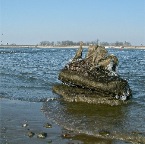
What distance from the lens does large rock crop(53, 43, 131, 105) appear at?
673 inches

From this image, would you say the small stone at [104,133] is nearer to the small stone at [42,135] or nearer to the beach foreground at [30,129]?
the beach foreground at [30,129]

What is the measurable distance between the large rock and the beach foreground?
10.8 ft

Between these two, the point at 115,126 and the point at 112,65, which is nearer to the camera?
the point at 115,126

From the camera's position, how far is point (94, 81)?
1745 centimetres

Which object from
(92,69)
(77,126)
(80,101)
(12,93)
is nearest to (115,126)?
(77,126)

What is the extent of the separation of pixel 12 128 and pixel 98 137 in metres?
3.04

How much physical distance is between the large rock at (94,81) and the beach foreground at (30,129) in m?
3.30

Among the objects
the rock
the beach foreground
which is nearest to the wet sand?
the beach foreground

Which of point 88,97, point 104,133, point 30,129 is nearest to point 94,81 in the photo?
point 88,97

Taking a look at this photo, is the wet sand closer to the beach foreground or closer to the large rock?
the beach foreground

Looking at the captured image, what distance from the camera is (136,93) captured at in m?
21.5

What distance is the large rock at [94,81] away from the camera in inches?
673

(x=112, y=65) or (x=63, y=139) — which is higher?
(x=112, y=65)

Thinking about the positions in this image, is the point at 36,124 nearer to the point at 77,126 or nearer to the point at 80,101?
the point at 77,126
